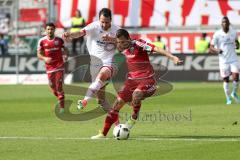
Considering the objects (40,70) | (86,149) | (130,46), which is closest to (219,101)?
(130,46)

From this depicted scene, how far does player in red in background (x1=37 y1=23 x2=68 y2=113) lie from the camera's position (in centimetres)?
2250

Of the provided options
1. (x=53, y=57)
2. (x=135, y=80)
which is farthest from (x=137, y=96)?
(x=53, y=57)

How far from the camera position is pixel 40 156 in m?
12.2

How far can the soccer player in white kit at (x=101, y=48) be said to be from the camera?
16297 millimetres

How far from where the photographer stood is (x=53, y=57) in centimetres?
2278

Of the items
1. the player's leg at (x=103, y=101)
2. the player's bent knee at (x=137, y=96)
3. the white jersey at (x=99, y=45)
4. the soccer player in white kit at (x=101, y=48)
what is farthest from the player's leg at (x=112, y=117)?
the white jersey at (x=99, y=45)

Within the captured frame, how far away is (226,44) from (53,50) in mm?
5996

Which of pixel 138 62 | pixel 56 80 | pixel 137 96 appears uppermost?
pixel 138 62

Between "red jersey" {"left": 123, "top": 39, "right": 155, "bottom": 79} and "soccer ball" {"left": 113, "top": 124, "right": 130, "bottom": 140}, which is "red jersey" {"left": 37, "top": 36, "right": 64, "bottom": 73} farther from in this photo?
"soccer ball" {"left": 113, "top": 124, "right": 130, "bottom": 140}

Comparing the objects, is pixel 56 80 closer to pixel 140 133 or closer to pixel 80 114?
pixel 80 114

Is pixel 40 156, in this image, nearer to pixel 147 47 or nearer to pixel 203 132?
pixel 147 47

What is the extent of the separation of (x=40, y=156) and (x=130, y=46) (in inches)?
133

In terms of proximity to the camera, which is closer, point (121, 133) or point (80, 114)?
point (121, 133)

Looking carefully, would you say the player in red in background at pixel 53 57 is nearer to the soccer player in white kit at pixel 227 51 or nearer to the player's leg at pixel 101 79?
the soccer player in white kit at pixel 227 51
